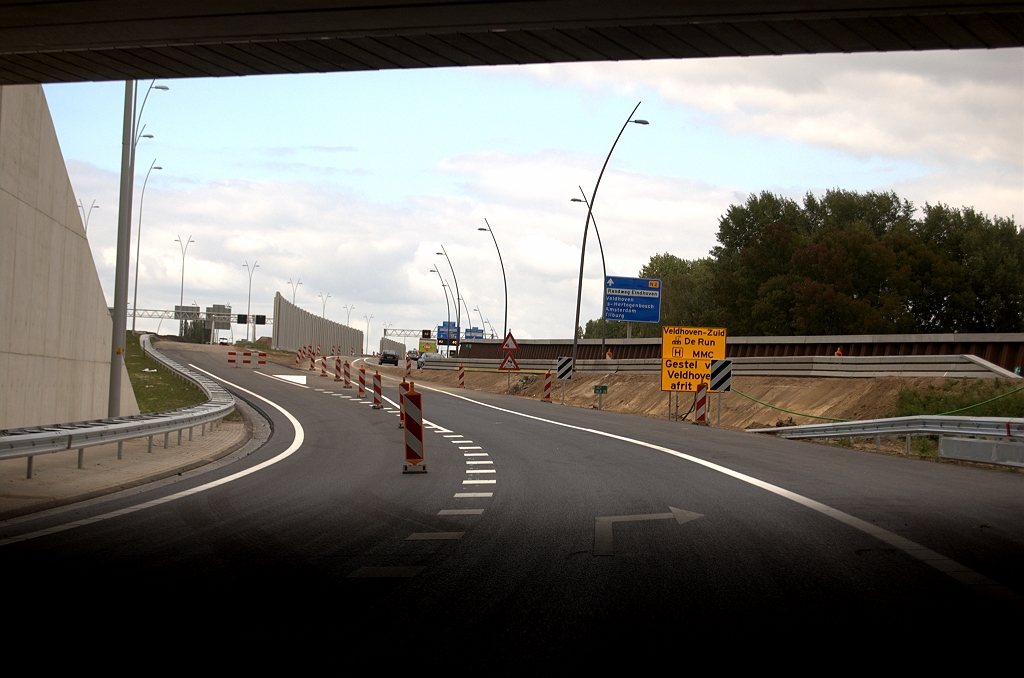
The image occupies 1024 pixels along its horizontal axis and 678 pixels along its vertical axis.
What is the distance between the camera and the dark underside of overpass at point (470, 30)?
30.3ft

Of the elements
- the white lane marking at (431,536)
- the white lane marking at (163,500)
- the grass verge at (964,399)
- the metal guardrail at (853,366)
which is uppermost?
the metal guardrail at (853,366)

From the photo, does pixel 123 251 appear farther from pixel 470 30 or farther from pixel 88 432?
pixel 470 30

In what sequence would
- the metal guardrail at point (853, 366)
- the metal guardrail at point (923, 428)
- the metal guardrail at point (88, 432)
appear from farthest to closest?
the metal guardrail at point (853, 366) < the metal guardrail at point (923, 428) < the metal guardrail at point (88, 432)

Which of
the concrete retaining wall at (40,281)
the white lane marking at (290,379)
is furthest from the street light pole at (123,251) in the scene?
the white lane marking at (290,379)

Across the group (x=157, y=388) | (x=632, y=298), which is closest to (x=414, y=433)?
(x=157, y=388)

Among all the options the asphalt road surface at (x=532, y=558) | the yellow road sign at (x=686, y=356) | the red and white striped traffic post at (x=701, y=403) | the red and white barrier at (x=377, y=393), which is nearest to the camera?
the asphalt road surface at (x=532, y=558)

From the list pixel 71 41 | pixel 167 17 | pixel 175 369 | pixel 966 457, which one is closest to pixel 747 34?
pixel 167 17

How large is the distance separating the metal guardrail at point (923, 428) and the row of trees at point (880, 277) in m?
42.7

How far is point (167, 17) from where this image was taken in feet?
32.6

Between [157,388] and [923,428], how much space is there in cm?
3022

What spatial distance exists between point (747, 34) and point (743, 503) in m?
4.94

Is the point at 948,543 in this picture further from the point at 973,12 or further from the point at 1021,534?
the point at 973,12

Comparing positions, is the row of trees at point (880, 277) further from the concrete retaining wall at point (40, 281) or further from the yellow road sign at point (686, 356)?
the concrete retaining wall at point (40, 281)

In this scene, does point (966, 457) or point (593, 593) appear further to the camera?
point (966, 457)
